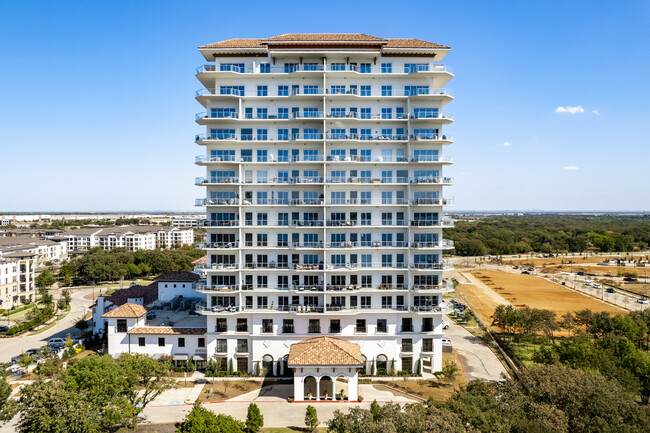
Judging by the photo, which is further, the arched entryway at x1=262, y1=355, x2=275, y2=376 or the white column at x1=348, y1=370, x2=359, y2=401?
the arched entryway at x1=262, y1=355, x2=275, y2=376

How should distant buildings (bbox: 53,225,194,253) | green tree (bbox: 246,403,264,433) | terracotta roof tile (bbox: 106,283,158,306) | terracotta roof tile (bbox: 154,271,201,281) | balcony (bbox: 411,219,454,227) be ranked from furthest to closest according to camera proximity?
distant buildings (bbox: 53,225,194,253)
terracotta roof tile (bbox: 154,271,201,281)
terracotta roof tile (bbox: 106,283,158,306)
balcony (bbox: 411,219,454,227)
green tree (bbox: 246,403,264,433)

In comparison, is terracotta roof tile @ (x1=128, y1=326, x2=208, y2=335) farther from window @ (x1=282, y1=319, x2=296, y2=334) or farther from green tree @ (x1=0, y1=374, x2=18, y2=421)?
green tree @ (x1=0, y1=374, x2=18, y2=421)

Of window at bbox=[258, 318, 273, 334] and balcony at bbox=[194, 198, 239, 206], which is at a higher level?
balcony at bbox=[194, 198, 239, 206]

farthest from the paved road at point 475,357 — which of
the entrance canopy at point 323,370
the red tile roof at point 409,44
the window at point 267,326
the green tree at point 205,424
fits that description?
the red tile roof at point 409,44

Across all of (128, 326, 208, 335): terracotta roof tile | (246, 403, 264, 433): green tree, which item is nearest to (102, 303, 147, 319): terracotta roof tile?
(128, 326, 208, 335): terracotta roof tile

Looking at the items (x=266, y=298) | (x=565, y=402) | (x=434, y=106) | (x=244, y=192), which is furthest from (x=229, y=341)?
(x=434, y=106)

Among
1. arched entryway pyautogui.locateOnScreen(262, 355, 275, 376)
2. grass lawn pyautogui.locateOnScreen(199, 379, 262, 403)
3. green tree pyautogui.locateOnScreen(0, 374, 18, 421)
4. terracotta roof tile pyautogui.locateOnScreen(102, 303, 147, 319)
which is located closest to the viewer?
green tree pyautogui.locateOnScreen(0, 374, 18, 421)

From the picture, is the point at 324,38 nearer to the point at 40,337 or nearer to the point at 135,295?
the point at 135,295
